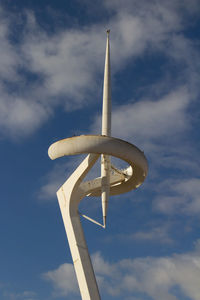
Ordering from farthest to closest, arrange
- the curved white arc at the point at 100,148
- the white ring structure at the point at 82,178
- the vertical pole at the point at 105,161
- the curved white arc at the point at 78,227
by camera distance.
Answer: the vertical pole at the point at 105,161
the curved white arc at the point at 78,227
the white ring structure at the point at 82,178
the curved white arc at the point at 100,148

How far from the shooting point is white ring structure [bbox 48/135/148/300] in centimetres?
4450

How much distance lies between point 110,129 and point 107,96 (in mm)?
3814

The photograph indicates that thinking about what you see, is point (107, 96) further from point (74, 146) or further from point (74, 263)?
point (74, 263)

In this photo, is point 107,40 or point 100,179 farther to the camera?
point 107,40

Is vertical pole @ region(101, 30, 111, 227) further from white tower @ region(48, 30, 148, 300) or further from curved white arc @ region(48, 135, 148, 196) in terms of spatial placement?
curved white arc @ region(48, 135, 148, 196)

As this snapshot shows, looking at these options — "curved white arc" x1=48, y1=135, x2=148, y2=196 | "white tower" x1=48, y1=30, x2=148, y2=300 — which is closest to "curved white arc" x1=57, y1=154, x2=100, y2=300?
"white tower" x1=48, y1=30, x2=148, y2=300

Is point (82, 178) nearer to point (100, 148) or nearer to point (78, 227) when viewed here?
point (78, 227)

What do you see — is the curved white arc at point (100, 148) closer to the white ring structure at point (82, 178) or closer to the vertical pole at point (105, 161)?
the white ring structure at point (82, 178)

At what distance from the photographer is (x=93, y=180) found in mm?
50875

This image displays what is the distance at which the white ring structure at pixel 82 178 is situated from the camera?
146 ft

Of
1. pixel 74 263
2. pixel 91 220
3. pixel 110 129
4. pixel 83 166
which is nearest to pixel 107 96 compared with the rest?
pixel 110 129

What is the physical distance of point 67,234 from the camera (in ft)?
157

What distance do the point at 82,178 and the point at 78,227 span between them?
4784 millimetres

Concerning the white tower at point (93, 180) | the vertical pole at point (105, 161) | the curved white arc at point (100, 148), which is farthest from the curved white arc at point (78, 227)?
the curved white arc at point (100, 148)
